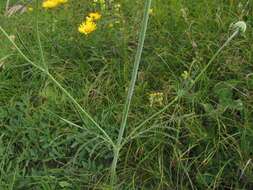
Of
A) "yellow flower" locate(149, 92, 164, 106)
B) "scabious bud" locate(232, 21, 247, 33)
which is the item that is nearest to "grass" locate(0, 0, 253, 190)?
"yellow flower" locate(149, 92, 164, 106)

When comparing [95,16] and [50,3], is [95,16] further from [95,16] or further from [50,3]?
[50,3]

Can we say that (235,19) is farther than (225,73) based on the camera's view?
Yes

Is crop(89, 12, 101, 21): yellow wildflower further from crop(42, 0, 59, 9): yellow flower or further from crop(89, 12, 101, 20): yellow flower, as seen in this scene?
crop(42, 0, 59, 9): yellow flower

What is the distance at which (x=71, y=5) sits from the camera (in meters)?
2.62

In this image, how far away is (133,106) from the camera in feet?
6.46

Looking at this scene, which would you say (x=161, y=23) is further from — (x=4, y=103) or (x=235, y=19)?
(x=4, y=103)

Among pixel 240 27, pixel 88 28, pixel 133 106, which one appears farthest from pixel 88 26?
pixel 240 27

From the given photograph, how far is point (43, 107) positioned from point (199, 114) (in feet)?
2.04

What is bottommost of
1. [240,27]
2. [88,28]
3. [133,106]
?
[133,106]

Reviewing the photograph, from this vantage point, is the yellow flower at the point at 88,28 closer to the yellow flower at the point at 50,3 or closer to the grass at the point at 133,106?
the grass at the point at 133,106

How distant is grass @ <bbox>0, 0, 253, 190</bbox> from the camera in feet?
5.80

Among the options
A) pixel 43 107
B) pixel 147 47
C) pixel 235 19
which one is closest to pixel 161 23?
pixel 147 47

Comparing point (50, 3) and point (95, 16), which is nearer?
point (95, 16)

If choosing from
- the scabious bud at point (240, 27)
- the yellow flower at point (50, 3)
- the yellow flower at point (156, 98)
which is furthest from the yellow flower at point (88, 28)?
the scabious bud at point (240, 27)
